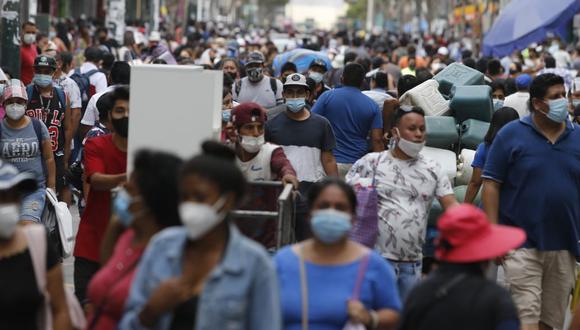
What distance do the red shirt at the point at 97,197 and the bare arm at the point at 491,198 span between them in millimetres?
2126

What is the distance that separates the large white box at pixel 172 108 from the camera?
25.0ft

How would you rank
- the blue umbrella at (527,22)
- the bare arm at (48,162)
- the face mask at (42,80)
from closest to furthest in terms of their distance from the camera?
the bare arm at (48,162)
the face mask at (42,80)
the blue umbrella at (527,22)

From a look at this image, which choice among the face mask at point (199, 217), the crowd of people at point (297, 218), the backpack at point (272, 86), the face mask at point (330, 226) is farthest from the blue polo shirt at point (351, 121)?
the face mask at point (199, 217)

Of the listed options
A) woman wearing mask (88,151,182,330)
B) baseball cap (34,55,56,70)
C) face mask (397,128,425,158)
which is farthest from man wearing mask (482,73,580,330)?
baseball cap (34,55,56,70)

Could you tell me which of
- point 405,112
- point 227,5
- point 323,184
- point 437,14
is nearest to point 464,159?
point 405,112

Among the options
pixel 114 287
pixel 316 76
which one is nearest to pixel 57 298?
pixel 114 287

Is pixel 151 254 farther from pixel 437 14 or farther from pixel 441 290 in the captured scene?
pixel 437 14

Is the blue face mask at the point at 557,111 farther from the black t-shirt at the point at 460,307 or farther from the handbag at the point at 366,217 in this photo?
the black t-shirt at the point at 460,307

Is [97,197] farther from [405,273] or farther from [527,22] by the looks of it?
[527,22]

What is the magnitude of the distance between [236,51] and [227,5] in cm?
12442

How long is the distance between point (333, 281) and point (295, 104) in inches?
194

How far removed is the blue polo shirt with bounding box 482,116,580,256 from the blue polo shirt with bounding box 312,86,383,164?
386 centimetres

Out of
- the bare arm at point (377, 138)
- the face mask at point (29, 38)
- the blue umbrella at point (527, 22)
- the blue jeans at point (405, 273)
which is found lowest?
the blue jeans at point (405, 273)

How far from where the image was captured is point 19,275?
5.90 metres
